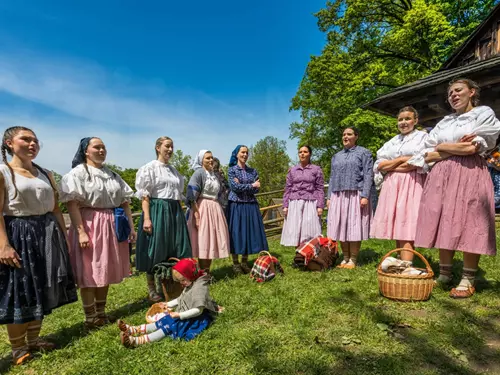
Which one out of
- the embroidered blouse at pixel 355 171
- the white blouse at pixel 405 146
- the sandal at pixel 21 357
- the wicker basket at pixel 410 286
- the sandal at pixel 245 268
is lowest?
the sandal at pixel 21 357

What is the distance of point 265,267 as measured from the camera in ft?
15.4

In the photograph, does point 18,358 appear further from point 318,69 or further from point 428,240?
point 318,69

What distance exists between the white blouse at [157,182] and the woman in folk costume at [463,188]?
117 inches

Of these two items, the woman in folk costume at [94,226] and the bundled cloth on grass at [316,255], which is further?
the bundled cloth on grass at [316,255]

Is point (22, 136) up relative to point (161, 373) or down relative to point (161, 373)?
up

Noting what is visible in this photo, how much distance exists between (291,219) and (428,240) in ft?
8.33

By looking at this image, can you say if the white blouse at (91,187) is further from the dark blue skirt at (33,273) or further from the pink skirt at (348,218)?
the pink skirt at (348,218)

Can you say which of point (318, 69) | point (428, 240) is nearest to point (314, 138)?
point (318, 69)

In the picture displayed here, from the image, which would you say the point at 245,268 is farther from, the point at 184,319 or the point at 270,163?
the point at 270,163

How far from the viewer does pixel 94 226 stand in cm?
351

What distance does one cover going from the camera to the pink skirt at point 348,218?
16.5ft

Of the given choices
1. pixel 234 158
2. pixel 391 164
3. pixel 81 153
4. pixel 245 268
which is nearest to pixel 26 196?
pixel 81 153

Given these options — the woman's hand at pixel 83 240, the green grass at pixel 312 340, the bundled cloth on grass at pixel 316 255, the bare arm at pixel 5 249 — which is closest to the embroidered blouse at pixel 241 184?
the bundled cloth on grass at pixel 316 255

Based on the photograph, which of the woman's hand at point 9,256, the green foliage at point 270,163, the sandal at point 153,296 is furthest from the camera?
the green foliage at point 270,163
